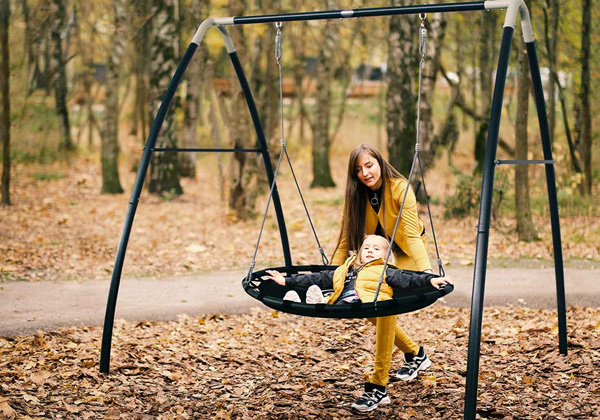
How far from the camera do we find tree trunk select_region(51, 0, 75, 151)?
1542 centimetres

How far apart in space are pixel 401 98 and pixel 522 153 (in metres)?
2.64

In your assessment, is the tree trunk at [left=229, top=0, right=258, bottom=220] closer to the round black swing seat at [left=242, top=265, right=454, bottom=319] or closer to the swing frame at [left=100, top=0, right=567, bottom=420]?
the swing frame at [left=100, top=0, right=567, bottom=420]

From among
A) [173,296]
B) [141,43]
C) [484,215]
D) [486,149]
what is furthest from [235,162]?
[141,43]

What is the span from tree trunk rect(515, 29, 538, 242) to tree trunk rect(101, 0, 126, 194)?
7.88m

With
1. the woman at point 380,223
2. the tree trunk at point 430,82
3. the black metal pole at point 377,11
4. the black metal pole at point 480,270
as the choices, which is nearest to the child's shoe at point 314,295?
the woman at point 380,223

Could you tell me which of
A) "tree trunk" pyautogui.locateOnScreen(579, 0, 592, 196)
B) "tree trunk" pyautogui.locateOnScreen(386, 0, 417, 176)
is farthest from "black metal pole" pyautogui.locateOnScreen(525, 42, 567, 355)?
"tree trunk" pyautogui.locateOnScreen(579, 0, 592, 196)

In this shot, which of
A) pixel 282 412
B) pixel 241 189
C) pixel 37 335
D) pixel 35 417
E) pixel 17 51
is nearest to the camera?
pixel 35 417

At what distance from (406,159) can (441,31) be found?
7.39 feet

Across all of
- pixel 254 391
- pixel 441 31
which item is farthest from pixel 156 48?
pixel 254 391

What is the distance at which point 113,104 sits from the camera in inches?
551

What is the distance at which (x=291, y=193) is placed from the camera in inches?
619

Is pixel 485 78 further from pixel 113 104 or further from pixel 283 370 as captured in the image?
pixel 283 370

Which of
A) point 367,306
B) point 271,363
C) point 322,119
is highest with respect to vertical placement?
point 322,119

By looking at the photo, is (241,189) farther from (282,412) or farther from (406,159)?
(282,412)
